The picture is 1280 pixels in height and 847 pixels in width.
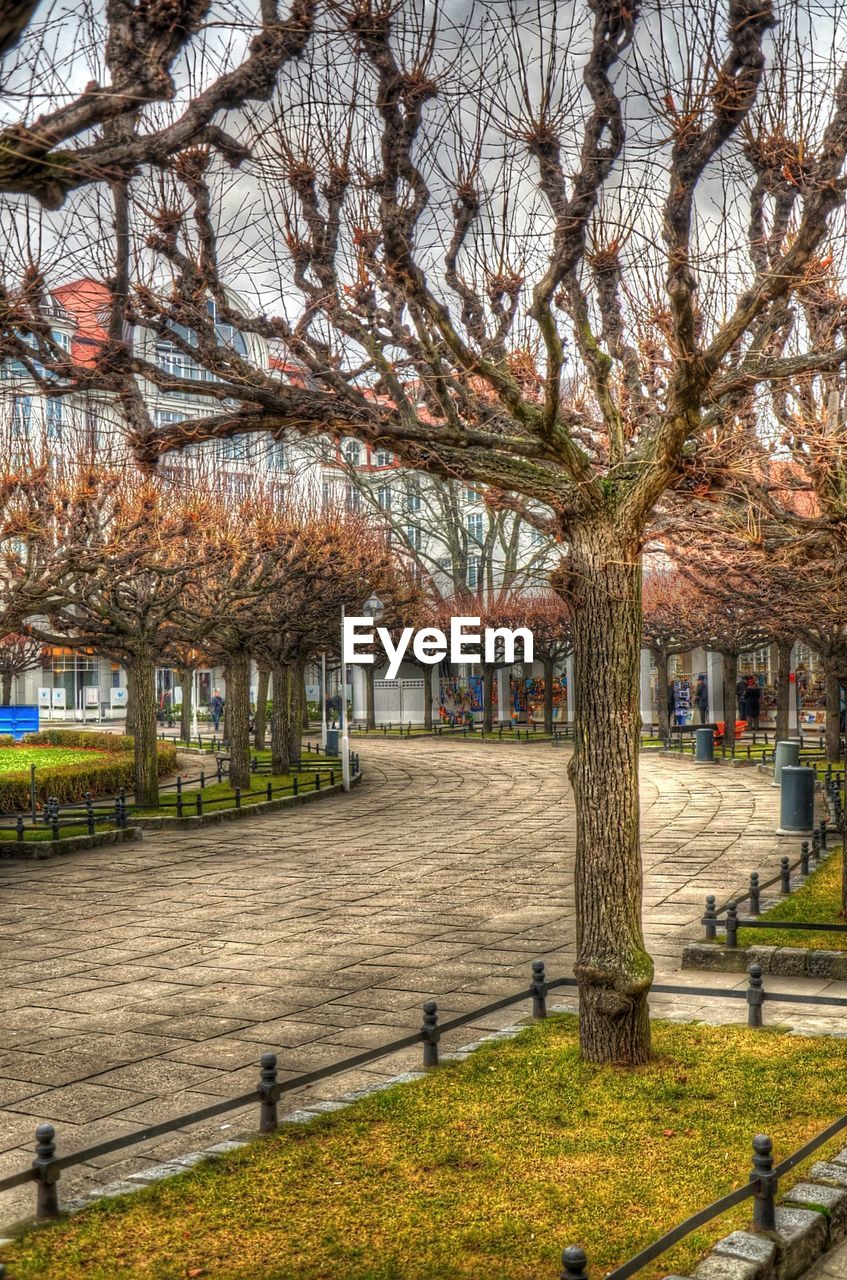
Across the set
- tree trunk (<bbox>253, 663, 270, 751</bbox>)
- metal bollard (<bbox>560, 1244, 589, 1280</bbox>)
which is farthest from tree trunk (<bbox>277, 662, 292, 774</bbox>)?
metal bollard (<bbox>560, 1244, 589, 1280</bbox>)

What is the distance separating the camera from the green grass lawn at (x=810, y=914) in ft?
35.3

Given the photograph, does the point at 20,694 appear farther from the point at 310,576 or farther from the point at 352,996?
the point at 352,996

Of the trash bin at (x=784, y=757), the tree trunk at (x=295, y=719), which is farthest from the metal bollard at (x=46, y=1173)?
the tree trunk at (x=295, y=719)

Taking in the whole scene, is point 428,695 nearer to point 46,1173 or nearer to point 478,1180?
point 478,1180

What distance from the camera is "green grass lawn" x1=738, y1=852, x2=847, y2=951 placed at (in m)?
10.8

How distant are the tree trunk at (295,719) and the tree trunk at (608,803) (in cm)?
2373

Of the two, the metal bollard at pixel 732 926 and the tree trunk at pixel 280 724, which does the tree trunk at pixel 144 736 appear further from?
the metal bollard at pixel 732 926

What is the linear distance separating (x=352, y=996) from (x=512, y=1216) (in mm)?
4848

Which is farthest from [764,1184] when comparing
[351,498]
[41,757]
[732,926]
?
[351,498]

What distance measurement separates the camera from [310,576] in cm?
2633

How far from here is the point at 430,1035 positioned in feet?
25.2

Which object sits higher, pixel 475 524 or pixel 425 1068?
pixel 475 524

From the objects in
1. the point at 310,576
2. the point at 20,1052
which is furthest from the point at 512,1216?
the point at 310,576

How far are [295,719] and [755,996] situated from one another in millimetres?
27517
